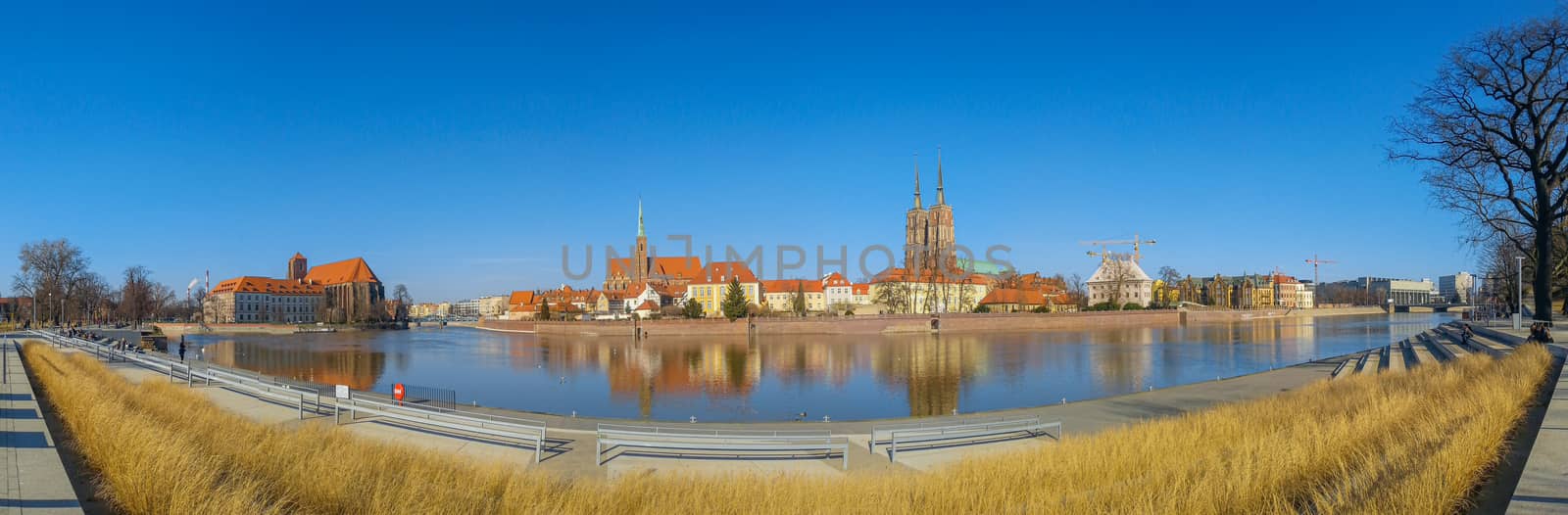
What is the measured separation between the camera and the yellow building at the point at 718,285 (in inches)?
4575

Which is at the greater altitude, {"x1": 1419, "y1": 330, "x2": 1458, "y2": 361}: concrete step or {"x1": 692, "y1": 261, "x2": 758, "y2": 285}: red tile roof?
{"x1": 692, "y1": 261, "x2": 758, "y2": 285}: red tile roof

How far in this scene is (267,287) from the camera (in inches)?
5108

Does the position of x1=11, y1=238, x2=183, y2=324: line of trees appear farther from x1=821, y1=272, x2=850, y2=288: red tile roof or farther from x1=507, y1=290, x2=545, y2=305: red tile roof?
x1=821, y1=272, x2=850, y2=288: red tile roof

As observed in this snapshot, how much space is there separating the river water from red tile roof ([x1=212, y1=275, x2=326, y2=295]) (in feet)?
230

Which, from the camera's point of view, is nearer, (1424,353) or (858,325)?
(1424,353)

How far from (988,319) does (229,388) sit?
70.0 meters

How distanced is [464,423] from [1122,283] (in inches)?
4466

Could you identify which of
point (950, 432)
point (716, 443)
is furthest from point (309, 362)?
point (950, 432)

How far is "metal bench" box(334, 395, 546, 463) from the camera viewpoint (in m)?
12.7

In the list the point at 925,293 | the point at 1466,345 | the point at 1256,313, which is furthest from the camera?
the point at 1256,313

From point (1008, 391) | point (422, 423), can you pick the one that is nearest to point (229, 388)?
point (422, 423)

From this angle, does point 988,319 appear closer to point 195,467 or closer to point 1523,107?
point 1523,107

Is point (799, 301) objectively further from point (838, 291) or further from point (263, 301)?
point (263, 301)

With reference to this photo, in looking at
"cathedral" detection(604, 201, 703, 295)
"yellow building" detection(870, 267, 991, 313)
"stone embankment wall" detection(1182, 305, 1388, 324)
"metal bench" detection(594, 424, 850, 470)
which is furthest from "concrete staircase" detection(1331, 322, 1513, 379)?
"cathedral" detection(604, 201, 703, 295)
